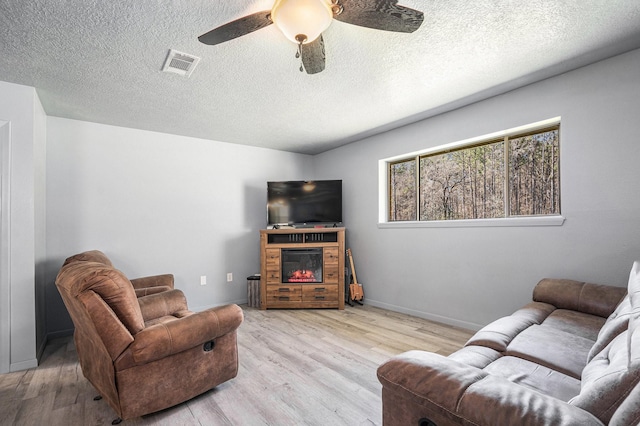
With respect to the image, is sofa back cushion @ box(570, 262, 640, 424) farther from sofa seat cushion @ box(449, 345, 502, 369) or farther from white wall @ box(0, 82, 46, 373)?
white wall @ box(0, 82, 46, 373)

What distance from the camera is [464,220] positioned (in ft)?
11.3

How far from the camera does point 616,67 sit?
7.97 feet

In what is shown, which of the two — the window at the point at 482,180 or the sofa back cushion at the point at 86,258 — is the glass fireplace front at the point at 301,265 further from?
the sofa back cushion at the point at 86,258

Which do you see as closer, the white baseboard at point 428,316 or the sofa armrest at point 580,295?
the sofa armrest at point 580,295

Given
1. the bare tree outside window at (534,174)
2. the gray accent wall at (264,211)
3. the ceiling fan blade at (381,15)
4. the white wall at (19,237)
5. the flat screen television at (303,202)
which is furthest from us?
the flat screen television at (303,202)

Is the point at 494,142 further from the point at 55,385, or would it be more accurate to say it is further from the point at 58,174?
the point at 58,174

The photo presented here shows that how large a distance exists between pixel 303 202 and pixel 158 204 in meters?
2.03

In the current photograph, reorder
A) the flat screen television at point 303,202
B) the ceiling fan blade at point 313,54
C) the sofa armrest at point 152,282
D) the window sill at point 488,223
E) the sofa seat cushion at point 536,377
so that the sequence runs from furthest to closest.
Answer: the flat screen television at point 303,202, the sofa armrest at point 152,282, the window sill at point 488,223, the ceiling fan blade at point 313,54, the sofa seat cushion at point 536,377

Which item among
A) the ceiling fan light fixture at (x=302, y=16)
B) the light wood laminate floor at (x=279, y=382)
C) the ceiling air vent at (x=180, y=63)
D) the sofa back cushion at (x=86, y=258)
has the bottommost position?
the light wood laminate floor at (x=279, y=382)

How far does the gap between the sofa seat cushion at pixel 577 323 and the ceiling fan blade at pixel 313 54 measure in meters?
2.29

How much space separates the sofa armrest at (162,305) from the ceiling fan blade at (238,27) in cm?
223

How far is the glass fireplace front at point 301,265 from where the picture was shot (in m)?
4.47

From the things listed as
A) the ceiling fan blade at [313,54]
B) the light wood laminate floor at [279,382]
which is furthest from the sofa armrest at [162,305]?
the ceiling fan blade at [313,54]

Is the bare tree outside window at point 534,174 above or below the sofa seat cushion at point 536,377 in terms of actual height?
above
